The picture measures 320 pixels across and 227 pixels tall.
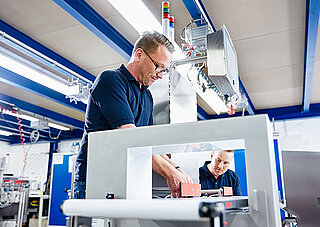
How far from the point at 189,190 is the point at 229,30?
2.70 m

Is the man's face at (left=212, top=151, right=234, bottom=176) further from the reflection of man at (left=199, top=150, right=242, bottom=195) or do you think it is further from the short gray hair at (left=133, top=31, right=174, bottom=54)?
the short gray hair at (left=133, top=31, right=174, bottom=54)

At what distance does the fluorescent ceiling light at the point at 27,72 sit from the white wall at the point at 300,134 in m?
4.66

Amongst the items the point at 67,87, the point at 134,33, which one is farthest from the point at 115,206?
the point at 67,87

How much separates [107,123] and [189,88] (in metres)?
1.46

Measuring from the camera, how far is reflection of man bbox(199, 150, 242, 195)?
2.88 m

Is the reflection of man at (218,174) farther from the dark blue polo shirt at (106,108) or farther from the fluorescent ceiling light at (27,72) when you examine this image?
the fluorescent ceiling light at (27,72)

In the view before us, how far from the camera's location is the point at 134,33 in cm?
329

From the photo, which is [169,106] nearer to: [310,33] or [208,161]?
[208,161]

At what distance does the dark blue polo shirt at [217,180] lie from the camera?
290 cm

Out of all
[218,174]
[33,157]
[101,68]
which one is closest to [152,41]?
[218,174]

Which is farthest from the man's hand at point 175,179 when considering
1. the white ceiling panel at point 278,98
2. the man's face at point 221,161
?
the white ceiling panel at point 278,98

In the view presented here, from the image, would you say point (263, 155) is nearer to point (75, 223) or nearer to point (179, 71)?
point (75, 223)

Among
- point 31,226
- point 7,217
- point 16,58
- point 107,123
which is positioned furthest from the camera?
point 31,226

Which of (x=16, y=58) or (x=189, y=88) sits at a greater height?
(x=16, y=58)
